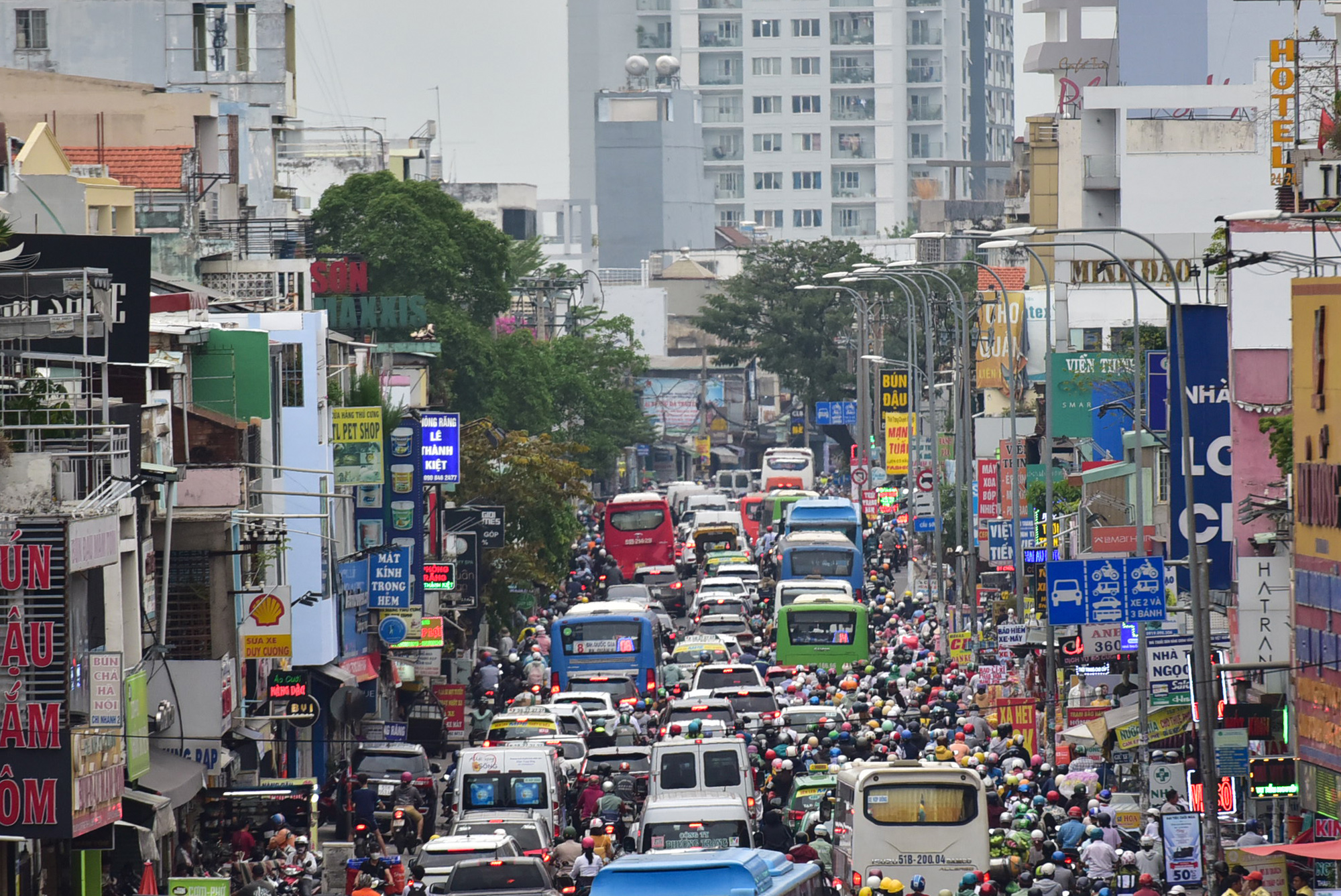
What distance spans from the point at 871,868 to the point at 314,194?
66.6 m

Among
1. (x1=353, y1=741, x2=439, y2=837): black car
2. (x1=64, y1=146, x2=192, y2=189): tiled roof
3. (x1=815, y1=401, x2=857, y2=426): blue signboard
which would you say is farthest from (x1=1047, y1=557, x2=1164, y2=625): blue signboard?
(x1=815, y1=401, x2=857, y2=426): blue signboard

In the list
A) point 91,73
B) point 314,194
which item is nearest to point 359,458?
point 91,73

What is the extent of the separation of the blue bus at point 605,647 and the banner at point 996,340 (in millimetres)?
20484

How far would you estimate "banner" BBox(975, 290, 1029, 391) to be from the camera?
65.6 meters

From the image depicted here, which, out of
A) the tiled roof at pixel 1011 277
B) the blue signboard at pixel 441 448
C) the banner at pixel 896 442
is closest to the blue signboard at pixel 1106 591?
the blue signboard at pixel 441 448

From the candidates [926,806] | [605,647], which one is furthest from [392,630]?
[926,806]

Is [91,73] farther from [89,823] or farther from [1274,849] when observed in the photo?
[1274,849]

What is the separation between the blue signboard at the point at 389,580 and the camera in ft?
141

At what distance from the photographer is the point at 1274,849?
2138cm

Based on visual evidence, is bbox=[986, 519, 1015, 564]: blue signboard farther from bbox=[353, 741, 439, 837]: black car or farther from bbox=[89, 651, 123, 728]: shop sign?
bbox=[89, 651, 123, 728]: shop sign

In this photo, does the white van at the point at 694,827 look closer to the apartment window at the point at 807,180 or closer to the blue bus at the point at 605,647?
the blue bus at the point at 605,647

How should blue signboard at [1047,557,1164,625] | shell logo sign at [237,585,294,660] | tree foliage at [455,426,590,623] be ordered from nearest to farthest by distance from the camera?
1. blue signboard at [1047,557,1164,625]
2. shell logo sign at [237,585,294,660]
3. tree foliage at [455,426,590,623]

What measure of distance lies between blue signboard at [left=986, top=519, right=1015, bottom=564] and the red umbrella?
76.5ft

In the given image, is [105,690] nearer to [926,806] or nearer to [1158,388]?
[926,806]
